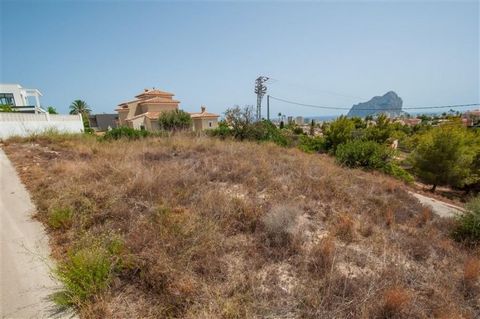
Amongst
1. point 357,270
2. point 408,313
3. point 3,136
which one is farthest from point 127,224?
point 3,136

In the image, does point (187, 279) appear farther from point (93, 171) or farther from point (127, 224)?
point (93, 171)

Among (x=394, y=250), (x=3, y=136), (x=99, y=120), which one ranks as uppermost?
(x=99, y=120)

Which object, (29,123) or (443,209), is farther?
(29,123)

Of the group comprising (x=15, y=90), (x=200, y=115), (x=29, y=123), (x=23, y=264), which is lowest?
(x=23, y=264)

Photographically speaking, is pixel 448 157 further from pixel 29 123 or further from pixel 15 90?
pixel 15 90

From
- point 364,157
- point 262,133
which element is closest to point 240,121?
point 262,133

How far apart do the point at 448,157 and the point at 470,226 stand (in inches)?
557

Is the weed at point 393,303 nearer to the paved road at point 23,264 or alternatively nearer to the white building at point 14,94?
the paved road at point 23,264

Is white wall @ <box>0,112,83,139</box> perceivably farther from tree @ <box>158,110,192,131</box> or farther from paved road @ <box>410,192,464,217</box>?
paved road @ <box>410,192,464,217</box>

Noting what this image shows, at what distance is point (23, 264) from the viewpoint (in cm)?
269

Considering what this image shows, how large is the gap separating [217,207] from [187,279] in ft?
5.05

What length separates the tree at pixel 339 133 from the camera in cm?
2175

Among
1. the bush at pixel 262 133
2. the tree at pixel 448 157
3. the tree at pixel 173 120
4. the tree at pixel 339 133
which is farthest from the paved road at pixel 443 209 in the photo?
the tree at pixel 173 120

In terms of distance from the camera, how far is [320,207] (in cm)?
438
